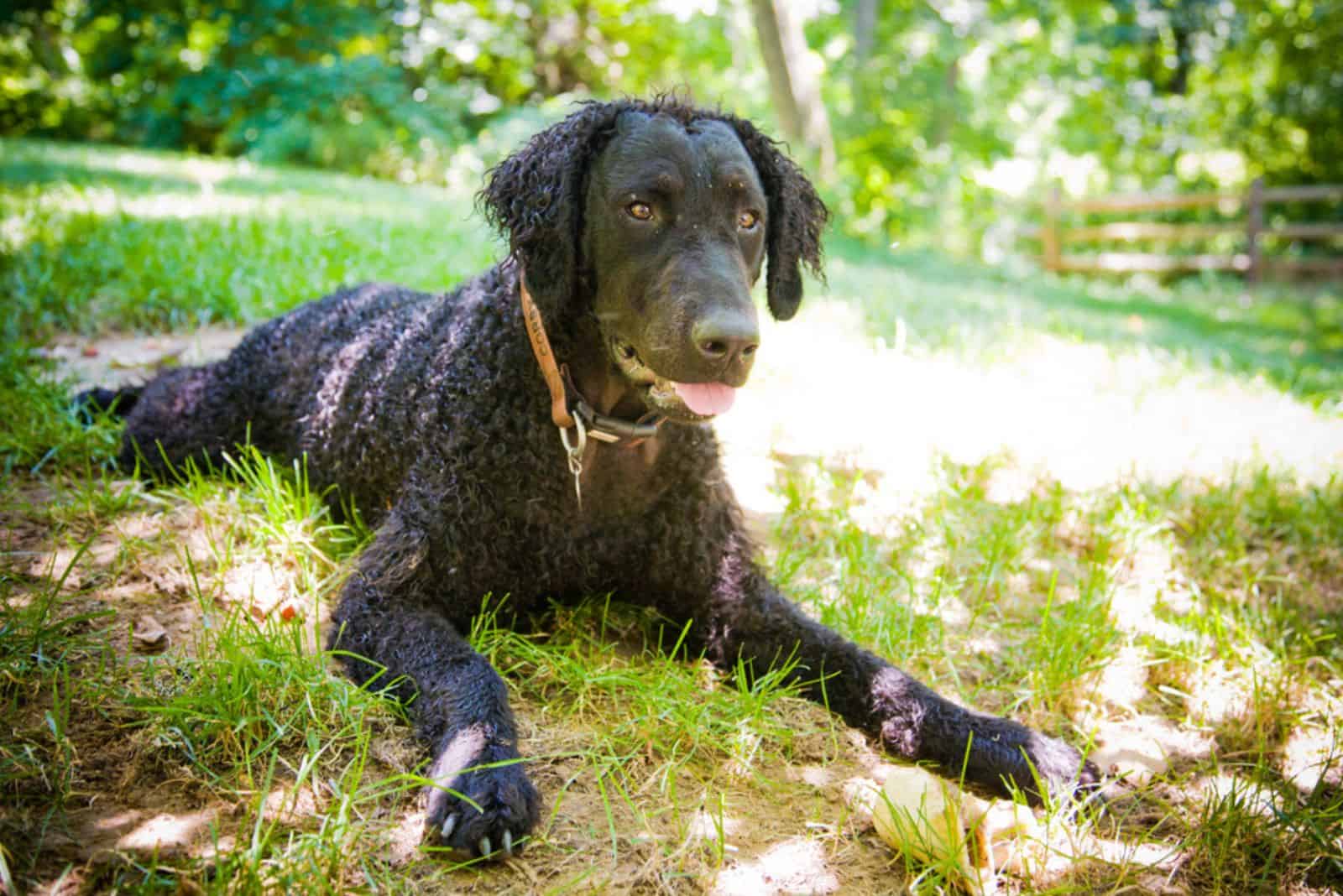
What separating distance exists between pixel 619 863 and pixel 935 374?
384cm

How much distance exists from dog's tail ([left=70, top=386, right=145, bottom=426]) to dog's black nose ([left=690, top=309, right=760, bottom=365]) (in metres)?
2.62

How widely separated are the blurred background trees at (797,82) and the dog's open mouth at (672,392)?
9.79 m

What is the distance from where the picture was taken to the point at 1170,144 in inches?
789

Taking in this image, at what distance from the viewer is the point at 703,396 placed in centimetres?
224

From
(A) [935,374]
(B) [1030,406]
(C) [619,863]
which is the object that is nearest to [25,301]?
(C) [619,863]

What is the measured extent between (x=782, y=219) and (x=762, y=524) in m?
1.30

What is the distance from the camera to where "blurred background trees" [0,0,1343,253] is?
14.0 m

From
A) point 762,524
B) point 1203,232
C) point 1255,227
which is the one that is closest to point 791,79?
point 1203,232

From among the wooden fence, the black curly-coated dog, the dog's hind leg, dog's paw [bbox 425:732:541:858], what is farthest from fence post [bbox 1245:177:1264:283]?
dog's paw [bbox 425:732:541:858]

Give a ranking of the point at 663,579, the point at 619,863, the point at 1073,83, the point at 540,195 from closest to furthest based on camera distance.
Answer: the point at 619,863, the point at 540,195, the point at 663,579, the point at 1073,83

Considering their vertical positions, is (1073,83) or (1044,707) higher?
(1073,83)

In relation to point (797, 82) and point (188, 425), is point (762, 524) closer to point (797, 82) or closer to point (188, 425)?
point (188, 425)

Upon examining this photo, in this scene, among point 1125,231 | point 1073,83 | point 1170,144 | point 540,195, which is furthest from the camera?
point 1170,144

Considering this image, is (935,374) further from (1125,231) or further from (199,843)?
(1125,231)
